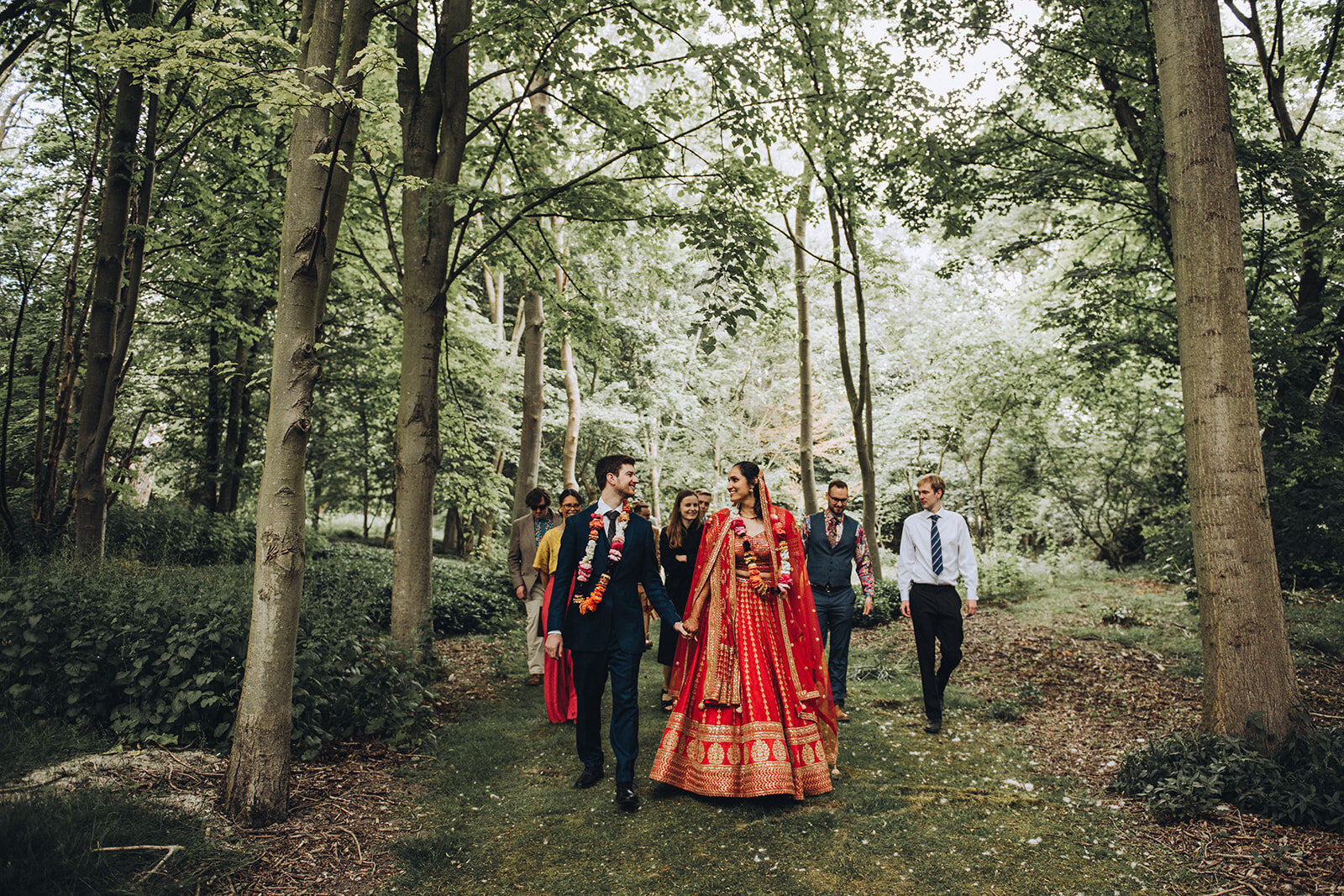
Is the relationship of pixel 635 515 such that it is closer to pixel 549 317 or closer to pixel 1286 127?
pixel 549 317

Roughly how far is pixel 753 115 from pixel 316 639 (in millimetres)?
6775

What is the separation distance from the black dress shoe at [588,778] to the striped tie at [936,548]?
3193 mm

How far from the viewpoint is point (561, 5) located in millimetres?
7348

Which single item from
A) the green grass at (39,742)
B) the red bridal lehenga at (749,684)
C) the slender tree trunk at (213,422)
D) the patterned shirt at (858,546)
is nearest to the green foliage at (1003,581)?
the patterned shirt at (858,546)

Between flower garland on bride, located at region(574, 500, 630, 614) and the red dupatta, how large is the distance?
69 cm

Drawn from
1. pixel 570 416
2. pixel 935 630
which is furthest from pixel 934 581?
pixel 570 416

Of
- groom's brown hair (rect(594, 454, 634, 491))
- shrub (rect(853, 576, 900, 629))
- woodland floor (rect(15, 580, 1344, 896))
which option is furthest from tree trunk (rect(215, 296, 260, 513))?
shrub (rect(853, 576, 900, 629))

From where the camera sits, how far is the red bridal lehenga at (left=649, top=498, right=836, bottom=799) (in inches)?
184

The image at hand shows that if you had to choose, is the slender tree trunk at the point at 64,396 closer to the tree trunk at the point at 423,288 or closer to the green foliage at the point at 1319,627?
the tree trunk at the point at 423,288

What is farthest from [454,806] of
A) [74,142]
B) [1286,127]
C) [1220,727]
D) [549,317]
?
[1286,127]

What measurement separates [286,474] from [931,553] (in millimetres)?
4897

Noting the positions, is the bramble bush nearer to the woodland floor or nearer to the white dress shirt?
the woodland floor

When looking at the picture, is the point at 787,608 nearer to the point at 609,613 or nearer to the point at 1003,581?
the point at 609,613

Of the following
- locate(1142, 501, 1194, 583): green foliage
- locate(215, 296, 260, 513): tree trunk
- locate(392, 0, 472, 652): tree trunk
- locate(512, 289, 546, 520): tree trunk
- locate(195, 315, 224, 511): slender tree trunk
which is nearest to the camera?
locate(392, 0, 472, 652): tree trunk
